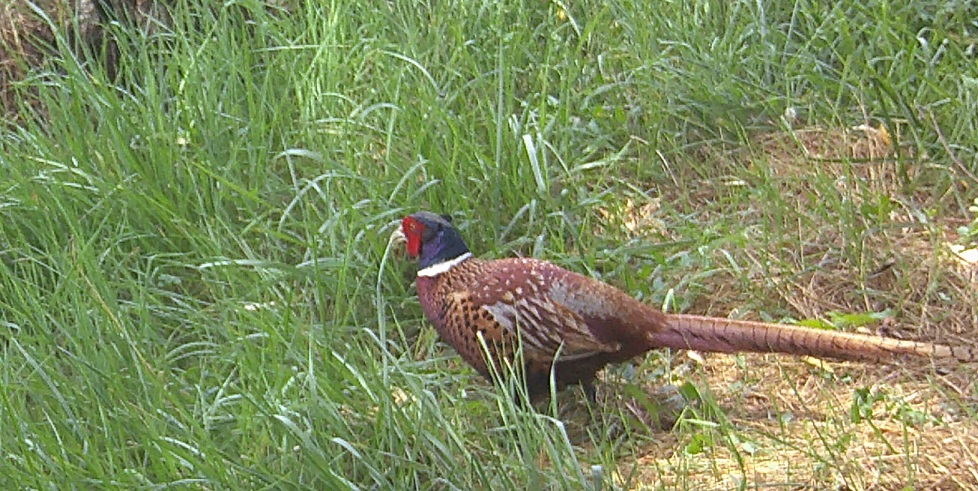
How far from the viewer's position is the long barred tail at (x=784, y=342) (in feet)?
9.84

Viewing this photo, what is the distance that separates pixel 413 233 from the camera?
3.46 meters

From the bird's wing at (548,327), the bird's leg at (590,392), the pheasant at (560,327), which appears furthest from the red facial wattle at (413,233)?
the bird's leg at (590,392)

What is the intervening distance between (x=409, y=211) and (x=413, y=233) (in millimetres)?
264

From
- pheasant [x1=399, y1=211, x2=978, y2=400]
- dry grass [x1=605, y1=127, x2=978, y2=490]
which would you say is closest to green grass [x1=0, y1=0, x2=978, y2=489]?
dry grass [x1=605, y1=127, x2=978, y2=490]

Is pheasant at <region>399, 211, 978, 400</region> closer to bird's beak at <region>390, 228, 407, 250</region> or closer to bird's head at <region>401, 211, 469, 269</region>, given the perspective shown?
bird's head at <region>401, 211, 469, 269</region>

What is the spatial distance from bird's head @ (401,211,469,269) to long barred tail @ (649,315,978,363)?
1.82 ft

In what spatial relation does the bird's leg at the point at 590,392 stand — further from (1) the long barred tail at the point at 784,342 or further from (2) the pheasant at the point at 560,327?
(1) the long barred tail at the point at 784,342

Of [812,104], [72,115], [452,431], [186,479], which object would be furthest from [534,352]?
[72,115]

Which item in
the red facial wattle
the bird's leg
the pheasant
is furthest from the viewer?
the red facial wattle

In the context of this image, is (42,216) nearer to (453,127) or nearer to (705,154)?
(453,127)

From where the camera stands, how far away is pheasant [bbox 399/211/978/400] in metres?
3.17

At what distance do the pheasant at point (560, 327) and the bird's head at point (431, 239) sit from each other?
4.4 inches

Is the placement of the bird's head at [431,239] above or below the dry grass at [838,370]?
above

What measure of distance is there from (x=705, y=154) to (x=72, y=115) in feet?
6.21
